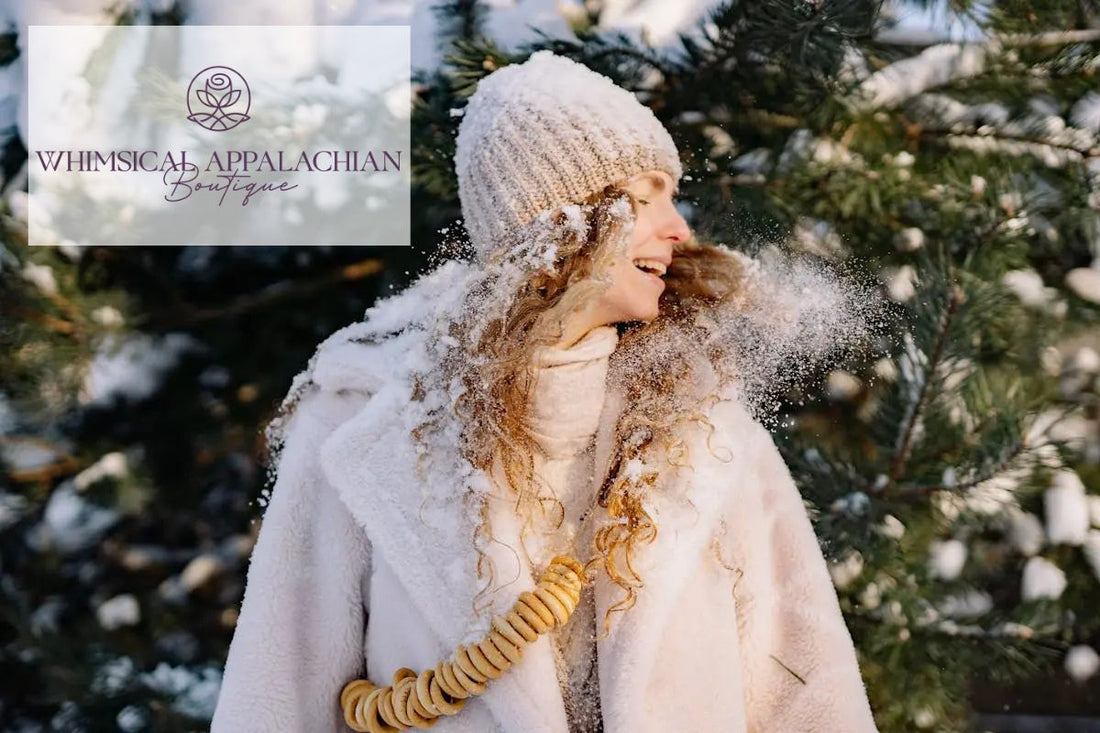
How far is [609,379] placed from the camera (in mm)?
894

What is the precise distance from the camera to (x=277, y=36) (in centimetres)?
117

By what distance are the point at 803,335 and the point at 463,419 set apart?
1.10ft

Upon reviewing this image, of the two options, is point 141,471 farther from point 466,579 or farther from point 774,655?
point 774,655

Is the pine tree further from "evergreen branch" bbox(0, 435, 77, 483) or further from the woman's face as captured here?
the woman's face

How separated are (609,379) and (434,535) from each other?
8.5 inches

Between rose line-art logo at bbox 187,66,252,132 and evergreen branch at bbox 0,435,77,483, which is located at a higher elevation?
rose line-art logo at bbox 187,66,252,132

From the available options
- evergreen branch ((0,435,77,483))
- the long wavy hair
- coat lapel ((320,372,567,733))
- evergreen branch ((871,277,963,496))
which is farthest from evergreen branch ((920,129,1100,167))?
evergreen branch ((0,435,77,483))

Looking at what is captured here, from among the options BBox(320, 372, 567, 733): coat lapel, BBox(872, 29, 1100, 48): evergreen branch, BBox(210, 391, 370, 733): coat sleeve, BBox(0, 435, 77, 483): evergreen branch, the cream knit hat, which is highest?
BBox(872, 29, 1100, 48): evergreen branch

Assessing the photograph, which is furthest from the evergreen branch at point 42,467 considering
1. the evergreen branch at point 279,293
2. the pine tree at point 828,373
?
the evergreen branch at point 279,293

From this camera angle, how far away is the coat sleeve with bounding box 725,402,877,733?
83cm

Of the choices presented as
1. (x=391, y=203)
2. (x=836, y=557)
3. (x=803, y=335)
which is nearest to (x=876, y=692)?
(x=836, y=557)

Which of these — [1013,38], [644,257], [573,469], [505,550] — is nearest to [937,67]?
[1013,38]

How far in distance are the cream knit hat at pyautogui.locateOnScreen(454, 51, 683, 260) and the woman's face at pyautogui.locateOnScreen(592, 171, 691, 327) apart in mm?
23

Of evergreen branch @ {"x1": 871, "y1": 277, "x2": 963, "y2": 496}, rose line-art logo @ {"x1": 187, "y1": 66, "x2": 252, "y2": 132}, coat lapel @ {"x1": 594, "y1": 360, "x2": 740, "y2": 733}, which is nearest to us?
coat lapel @ {"x1": 594, "y1": 360, "x2": 740, "y2": 733}
